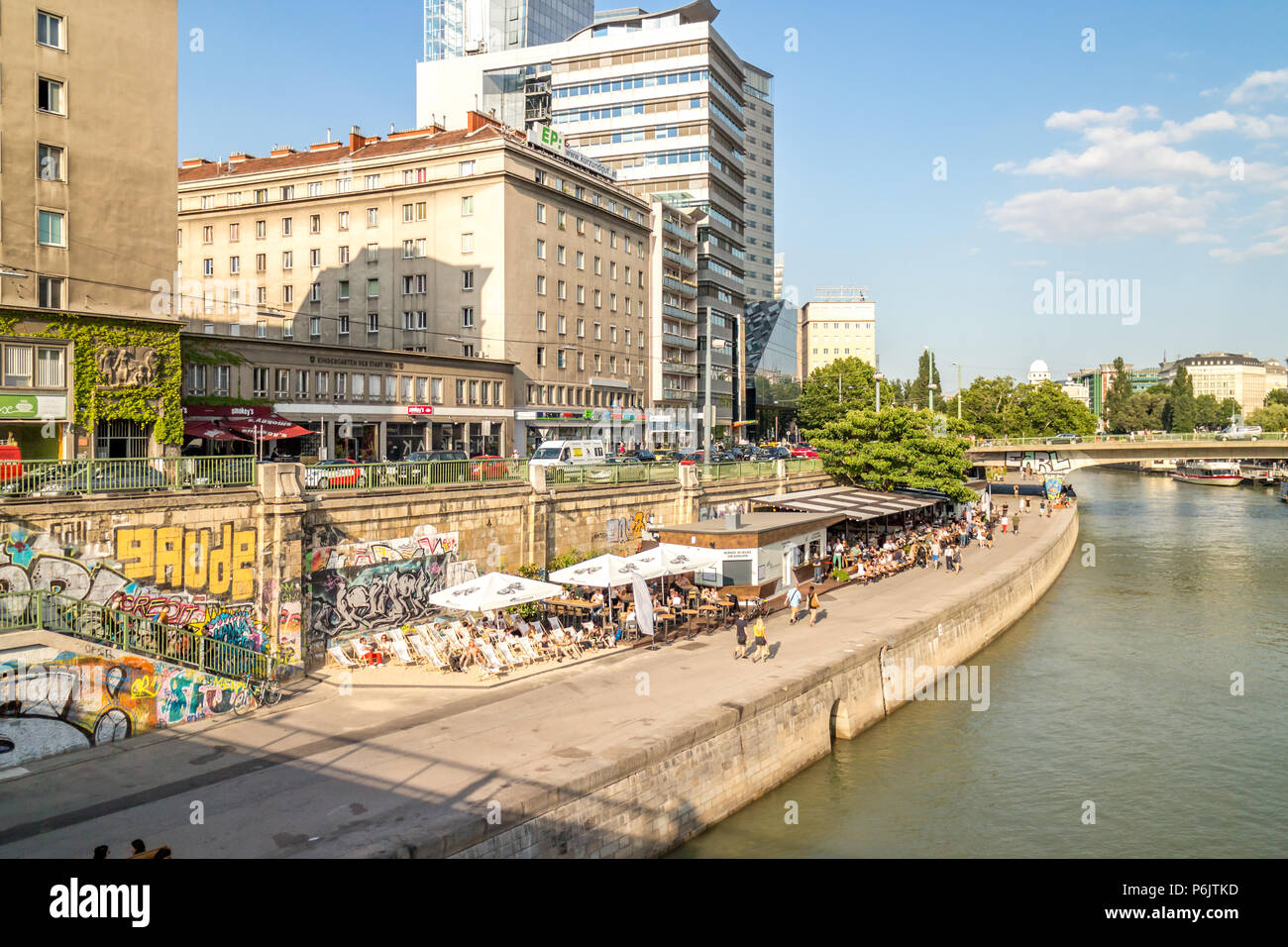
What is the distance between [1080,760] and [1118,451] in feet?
231

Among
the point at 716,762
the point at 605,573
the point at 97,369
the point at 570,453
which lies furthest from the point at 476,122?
the point at 716,762

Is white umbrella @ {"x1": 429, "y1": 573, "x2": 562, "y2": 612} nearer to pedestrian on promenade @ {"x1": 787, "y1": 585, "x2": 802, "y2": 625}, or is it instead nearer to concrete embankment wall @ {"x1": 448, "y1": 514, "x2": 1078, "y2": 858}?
concrete embankment wall @ {"x1": 448, "y1": 514, "x2": 1078, "y2": 858}

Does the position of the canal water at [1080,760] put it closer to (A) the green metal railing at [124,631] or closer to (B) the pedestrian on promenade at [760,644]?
(B) the pedestrian on promenade at [760,644]

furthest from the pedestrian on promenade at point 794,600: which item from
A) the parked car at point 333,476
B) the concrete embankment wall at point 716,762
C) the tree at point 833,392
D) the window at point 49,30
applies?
the tree at point 833,392

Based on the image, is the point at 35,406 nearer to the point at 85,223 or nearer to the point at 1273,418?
the point at 85,223

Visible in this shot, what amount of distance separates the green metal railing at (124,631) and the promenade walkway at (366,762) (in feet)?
4.56

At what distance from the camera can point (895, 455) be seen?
Answer: 49062mm

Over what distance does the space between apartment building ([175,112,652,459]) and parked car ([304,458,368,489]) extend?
2724 cm

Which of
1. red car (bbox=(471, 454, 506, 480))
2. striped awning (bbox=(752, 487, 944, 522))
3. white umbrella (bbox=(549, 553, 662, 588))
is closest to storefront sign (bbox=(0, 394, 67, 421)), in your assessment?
red car (bbox=(471, 454, 506, 480))

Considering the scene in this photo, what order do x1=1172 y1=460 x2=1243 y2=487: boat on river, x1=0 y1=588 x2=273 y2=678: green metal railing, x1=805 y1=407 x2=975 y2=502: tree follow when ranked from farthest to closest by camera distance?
x1=1172 y1=460 x2=1243 y2=487: boat on river
x1=805 y1=407 x2=975 y2=502: tree
x1=0 y1=588 x2=273 y2=678: green metal railing

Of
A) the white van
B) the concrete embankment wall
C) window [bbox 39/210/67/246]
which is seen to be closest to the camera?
the concrete embankment wall

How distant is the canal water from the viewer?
58.6 feet

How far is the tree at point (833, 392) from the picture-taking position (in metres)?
102
